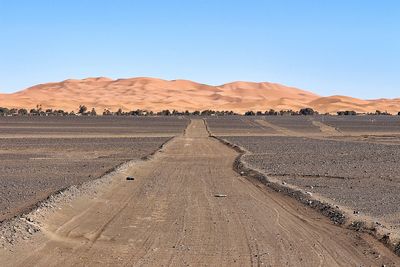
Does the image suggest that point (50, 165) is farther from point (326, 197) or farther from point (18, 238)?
point (18, 238)

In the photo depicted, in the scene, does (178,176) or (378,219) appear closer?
(378,219)

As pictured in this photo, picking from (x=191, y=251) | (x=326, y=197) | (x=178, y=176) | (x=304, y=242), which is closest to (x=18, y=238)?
(x=191, y=251)

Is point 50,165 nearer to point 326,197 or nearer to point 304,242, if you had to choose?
point 326,197

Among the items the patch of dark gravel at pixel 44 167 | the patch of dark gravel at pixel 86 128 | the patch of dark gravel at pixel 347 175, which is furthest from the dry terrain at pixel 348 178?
the patch of dark gravel at pixel 86 128

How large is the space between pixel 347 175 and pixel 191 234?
12.1 meters

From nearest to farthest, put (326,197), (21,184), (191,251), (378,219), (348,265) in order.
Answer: (348,265), (191,251), (378,219), (326,197), (21,184)

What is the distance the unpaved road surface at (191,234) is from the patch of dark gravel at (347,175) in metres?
1.53

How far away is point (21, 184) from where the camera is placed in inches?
743

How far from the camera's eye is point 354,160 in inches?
1157

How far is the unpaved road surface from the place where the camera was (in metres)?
9.32

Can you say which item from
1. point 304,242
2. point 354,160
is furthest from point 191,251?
point 354,160

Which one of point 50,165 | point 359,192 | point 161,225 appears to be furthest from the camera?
point 50,165

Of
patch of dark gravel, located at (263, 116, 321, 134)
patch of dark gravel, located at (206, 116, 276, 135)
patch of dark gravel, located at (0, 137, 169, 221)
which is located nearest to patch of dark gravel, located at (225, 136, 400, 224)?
patch of dark gravel, located at (0, 137, 169, 221)

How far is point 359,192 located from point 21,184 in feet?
29.7
